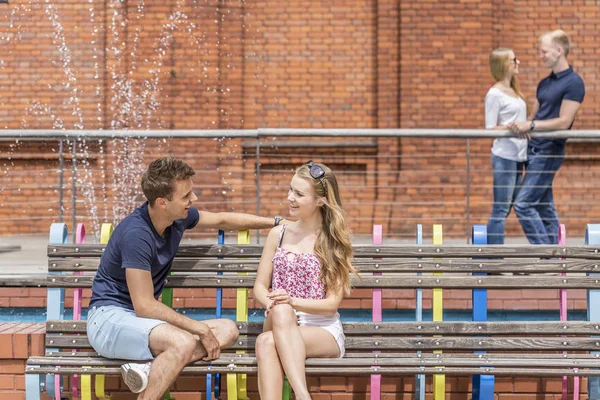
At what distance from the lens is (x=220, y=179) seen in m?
10.8

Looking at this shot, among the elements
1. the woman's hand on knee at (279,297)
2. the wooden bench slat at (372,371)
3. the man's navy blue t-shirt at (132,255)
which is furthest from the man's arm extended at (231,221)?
the wooden bench slat at (372,371)

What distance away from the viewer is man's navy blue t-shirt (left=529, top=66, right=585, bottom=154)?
740cm

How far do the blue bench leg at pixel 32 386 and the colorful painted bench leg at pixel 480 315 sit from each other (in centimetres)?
223

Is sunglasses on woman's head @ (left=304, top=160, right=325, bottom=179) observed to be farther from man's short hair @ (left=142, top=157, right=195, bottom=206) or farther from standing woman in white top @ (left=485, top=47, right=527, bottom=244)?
standing woman in white top @ (left=485, top=47, right=527, bottom=244)

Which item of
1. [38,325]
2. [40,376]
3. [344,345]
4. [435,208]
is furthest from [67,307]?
[435,208]

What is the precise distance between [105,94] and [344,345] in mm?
6753

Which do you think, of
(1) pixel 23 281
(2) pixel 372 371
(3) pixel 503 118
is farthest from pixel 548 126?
(1) pixel 23 281

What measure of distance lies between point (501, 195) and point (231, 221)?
337 cm

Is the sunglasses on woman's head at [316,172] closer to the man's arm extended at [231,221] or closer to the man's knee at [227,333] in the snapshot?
the man's arm extended at [231,221]

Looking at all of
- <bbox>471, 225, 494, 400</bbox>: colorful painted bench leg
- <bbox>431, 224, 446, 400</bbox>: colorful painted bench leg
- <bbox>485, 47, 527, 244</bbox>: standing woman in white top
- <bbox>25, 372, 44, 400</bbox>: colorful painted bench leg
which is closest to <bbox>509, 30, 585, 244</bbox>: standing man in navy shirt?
<bbox>485, 47, 527, 244</bbox>: standing woman in white top

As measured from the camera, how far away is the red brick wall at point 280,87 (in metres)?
10.6

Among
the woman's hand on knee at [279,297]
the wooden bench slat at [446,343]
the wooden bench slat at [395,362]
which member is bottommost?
the wooden bench slat at [395,362]

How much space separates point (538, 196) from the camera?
24.9 feet

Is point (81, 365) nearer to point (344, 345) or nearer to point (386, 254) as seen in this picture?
point (344, 345)
